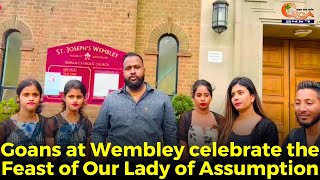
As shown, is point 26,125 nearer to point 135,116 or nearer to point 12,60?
point 135,116

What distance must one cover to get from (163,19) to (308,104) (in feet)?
20.4

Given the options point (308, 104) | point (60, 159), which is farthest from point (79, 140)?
point (308, 104)

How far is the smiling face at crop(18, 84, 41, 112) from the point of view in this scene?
4.02 meters

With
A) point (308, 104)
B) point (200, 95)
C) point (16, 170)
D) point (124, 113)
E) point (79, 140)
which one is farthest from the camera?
point (200, 95)

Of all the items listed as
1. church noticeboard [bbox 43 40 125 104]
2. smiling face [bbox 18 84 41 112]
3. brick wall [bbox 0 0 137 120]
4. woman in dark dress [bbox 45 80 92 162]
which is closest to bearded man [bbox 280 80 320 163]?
woman in dark dress [bbox 45 80 92 162]

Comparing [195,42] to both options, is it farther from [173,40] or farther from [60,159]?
[60,159]

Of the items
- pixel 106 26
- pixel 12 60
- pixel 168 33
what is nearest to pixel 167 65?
pixel 168 33

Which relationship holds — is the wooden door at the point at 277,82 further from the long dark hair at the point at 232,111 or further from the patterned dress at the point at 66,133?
the patterned dress at the point at 66,133

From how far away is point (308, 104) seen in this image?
3.43 m

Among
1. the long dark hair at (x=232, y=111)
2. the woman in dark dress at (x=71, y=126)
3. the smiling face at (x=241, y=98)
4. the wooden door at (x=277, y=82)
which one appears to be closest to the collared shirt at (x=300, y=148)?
the long dark hair at (x=232, y=111)

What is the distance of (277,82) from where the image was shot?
31.8 feet

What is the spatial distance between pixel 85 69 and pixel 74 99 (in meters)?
4.11

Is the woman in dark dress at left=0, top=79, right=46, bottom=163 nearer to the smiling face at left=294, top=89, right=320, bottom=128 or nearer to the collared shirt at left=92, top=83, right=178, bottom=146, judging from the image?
the collared shirt at left=92, top=83, right=178, bottom=146

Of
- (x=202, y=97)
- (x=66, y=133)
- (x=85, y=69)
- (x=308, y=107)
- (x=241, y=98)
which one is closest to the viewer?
(x=308, y=107)
